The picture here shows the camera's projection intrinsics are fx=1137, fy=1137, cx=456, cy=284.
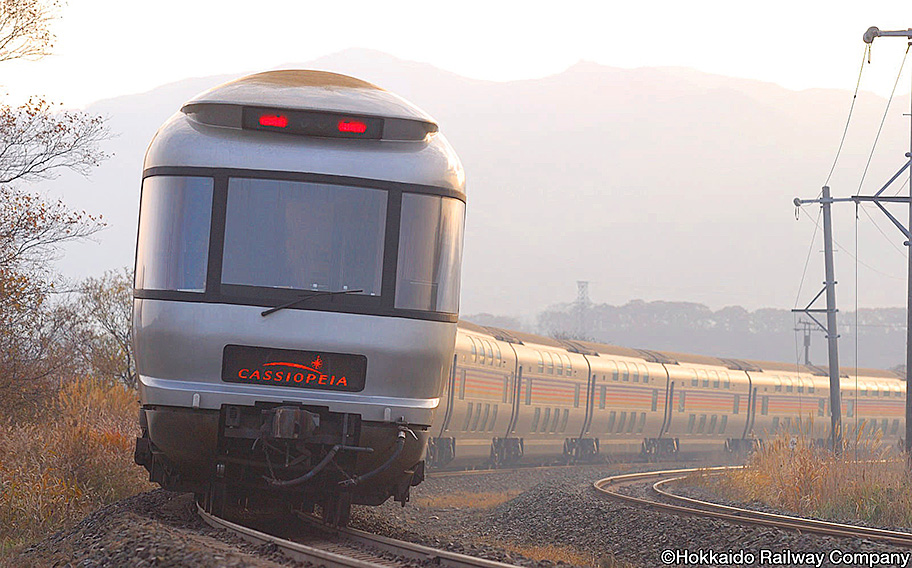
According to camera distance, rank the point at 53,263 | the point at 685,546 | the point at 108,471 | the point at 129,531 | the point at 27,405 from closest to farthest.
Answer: the point at 129,531 < the point at 685,546 < the point at 108,471 < the point at 27,405 < the point at 53,263

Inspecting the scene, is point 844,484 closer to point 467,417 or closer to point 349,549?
point 349,549

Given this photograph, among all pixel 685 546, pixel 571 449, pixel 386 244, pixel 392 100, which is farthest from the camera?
pixel 571 449

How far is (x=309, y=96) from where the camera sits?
870cm

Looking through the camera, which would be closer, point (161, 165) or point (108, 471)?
point (161, 165)

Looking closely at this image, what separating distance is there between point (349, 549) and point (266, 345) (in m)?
1.61

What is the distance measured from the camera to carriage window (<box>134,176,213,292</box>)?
27.4 ft

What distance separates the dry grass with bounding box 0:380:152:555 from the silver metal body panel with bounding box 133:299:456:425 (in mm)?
3211

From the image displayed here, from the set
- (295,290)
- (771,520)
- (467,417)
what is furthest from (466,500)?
(295,290)

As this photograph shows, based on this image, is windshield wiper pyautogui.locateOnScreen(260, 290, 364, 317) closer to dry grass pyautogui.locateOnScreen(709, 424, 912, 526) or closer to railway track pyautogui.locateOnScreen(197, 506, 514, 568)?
railway track pyautogui.locateOnScreen(197, 506, 514, 568)

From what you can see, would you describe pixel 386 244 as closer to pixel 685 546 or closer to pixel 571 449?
pixel 685 546

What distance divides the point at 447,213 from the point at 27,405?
12.1 meters

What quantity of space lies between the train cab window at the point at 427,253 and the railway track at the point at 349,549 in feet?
5.88

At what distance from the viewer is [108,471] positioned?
1341cm

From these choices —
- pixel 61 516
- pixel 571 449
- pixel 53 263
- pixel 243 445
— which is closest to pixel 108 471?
pixel 61 516
